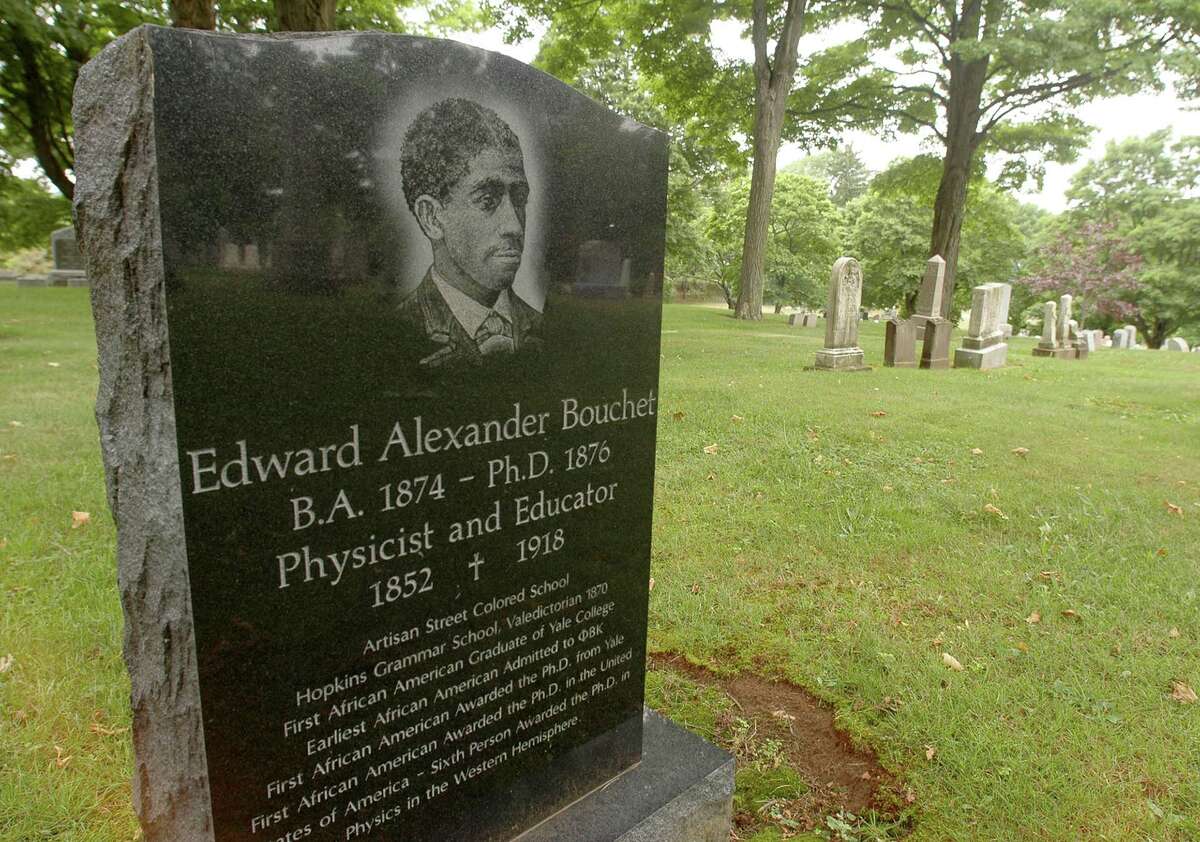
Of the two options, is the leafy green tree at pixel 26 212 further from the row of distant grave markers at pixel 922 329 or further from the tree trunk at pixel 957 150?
Result: the tree trunk at pixel 957 150

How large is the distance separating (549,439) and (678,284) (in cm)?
4304

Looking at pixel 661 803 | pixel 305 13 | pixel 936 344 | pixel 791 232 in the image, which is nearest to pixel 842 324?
pixel 936 344

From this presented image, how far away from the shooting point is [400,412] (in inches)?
65.5

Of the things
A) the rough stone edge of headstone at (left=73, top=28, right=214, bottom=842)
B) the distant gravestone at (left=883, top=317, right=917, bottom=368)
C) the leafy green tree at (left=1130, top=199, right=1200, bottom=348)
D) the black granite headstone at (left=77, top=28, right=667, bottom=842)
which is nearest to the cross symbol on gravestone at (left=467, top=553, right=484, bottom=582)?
the black granite headstone at (left=77, top=28, right=667, bottom=842)

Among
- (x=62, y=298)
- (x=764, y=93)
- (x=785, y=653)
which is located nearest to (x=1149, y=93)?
(x=764, y=93)

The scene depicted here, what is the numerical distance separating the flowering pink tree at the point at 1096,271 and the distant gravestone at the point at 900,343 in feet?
86.5

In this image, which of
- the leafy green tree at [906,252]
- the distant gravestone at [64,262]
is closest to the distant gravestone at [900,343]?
the leafy green tree at [906,252]

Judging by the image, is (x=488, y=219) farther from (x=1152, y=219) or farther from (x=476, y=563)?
(x=1152, y=219)

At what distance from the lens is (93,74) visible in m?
1.31

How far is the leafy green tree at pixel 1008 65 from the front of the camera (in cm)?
1523

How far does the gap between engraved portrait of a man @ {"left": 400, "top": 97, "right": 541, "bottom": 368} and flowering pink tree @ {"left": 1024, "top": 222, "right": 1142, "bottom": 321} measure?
3930 cm

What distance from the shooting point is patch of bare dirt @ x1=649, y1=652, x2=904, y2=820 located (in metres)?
2.64

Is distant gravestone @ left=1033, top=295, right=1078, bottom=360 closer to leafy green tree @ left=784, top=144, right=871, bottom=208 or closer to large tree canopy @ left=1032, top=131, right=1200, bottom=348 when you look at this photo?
large tree canopy @ left=1032, top=131, right=1200, bottom=348

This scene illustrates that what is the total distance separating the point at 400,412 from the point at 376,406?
0.21 feet
